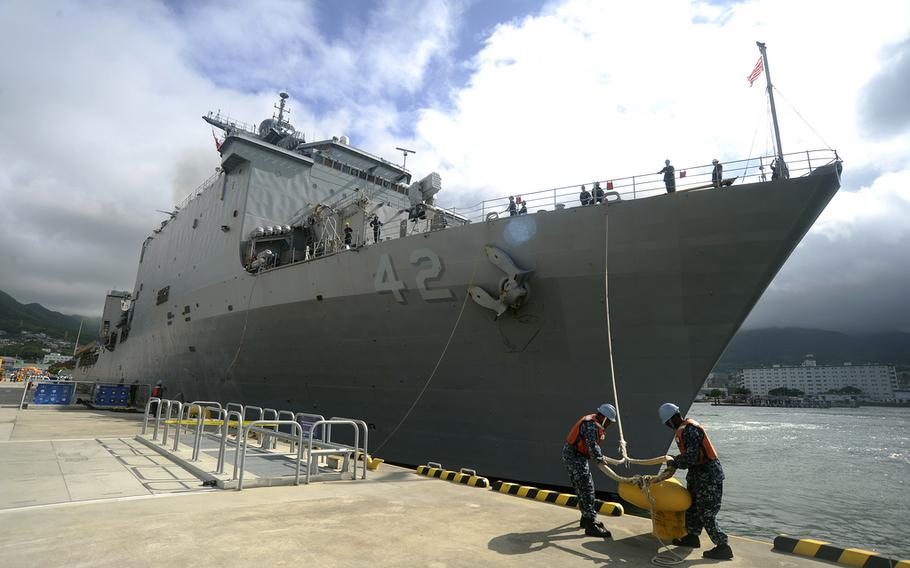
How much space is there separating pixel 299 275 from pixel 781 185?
10.5 metres

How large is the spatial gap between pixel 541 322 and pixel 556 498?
3426mm

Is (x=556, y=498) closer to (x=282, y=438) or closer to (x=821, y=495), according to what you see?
(x=282, y=438)

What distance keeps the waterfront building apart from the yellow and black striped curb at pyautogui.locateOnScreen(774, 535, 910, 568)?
428 feet

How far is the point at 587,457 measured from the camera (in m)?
4.43

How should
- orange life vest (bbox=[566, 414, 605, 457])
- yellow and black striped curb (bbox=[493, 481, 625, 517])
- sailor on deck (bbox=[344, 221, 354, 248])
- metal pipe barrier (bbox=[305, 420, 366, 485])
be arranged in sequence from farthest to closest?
sailor on deck (bbox=[344, 221, 354, 248]) → metal pipe barrier (bbox=[305, 420, 366, 485]) → yellow and black striped curb (bbox=[493, 481, 625, 517]) → orange life vest (bbox=[566, 414, 605, 457])

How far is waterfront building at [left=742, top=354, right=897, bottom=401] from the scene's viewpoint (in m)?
109

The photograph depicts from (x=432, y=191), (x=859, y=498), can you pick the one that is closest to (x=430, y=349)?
(x=432, y=191)

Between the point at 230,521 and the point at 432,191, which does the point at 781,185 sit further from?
the point at 230,521

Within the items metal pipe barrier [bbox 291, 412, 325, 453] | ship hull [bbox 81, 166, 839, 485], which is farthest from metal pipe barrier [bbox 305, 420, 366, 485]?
ship hull [bbox 81, 166, 839, 485]

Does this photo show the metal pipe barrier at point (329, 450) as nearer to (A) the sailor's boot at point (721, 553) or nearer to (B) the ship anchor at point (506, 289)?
(B) the ship anchor at point (506, 289)

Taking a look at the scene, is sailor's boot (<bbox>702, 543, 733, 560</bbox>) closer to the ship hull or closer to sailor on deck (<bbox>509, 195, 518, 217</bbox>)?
the ship hull

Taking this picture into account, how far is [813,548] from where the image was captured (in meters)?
3.81

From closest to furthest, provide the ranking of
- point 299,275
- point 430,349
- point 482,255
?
point 482,255, point 430,349, point 299,275

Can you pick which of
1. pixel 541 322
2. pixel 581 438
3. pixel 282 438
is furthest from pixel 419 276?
pixel 581 438
